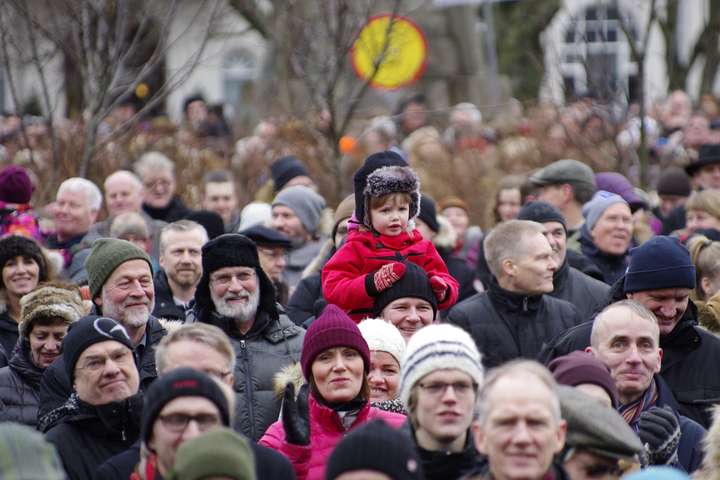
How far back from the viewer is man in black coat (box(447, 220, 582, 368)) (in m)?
9.59

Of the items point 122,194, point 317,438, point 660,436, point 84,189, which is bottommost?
point 660,436

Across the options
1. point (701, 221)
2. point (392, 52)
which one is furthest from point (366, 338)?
point (392, 52)

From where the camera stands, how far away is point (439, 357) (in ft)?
23.0

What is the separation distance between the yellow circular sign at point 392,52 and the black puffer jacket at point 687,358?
20.1ft

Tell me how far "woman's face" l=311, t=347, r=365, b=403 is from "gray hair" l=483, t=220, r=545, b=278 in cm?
216

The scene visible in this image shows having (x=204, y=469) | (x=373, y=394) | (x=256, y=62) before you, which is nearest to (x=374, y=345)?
(x=373, y=394)

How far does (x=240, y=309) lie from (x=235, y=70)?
4101 cm

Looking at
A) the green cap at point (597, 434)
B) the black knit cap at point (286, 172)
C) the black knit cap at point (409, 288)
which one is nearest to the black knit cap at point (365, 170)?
the black knit cap at point (409, 288)

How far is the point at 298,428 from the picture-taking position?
7336 mm

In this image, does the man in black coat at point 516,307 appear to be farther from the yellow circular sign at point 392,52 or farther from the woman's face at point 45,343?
the yellow circular sign at point 392,52

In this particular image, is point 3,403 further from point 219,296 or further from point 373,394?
point 373,394

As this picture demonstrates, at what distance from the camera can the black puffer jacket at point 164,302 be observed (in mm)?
10516

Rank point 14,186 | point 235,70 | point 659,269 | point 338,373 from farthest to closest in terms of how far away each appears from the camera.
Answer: point 235,70
point 14,186
point 659,269
point 338,373

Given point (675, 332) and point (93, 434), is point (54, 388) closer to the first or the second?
point (93, 434)
